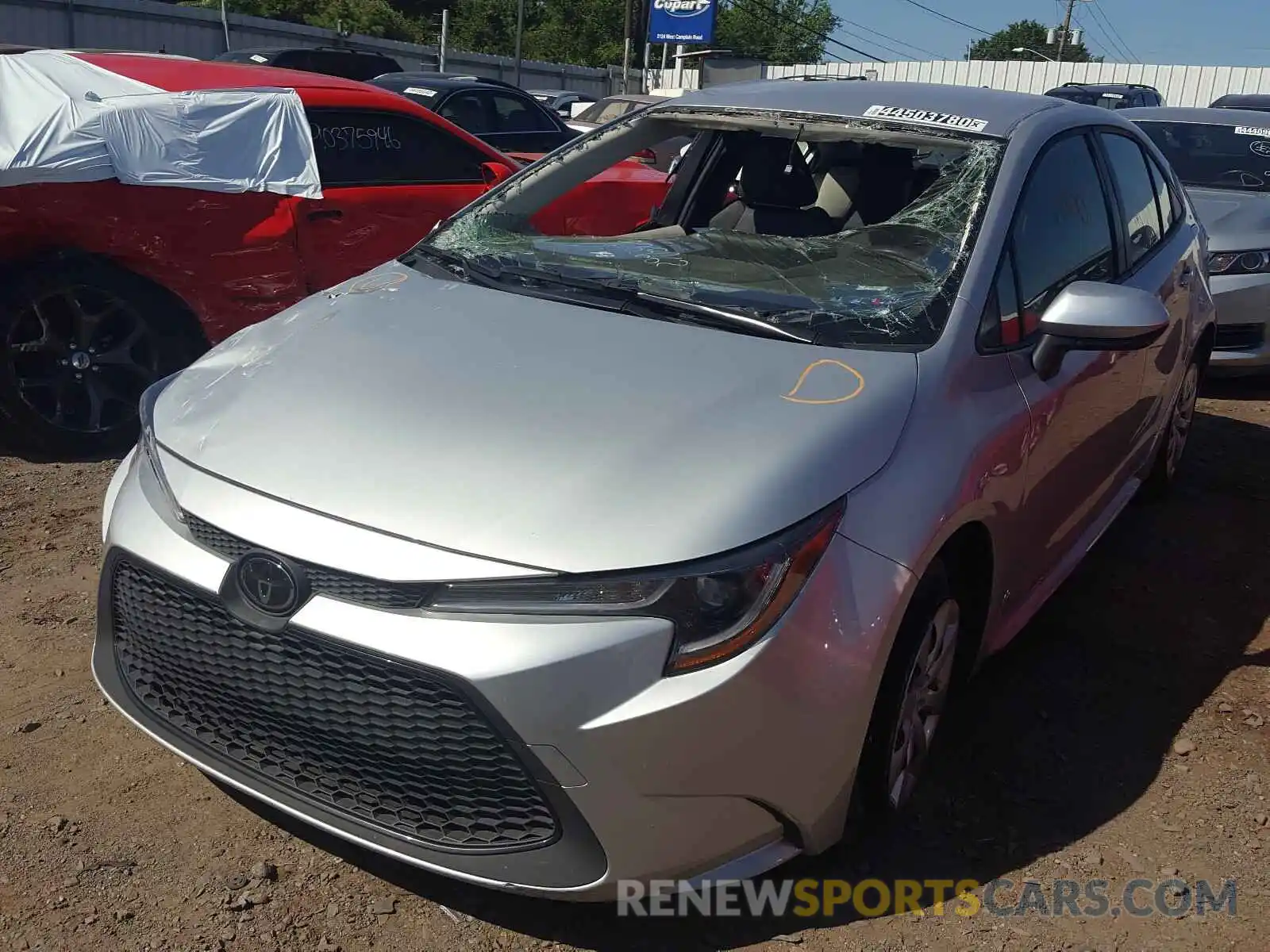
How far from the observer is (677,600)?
2109 mm

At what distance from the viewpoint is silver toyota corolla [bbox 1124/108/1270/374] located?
22.8ft

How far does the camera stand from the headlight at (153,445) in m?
2.43

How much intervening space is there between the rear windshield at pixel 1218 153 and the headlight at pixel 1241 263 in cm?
110

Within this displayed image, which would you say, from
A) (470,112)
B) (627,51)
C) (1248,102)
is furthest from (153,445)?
(627,51)

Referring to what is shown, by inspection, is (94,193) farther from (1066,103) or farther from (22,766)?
(1066,103)

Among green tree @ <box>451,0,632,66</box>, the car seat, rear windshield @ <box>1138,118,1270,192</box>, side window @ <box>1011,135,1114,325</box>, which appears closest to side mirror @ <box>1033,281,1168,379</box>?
side window @ <box>1011,135,1114,325</box>

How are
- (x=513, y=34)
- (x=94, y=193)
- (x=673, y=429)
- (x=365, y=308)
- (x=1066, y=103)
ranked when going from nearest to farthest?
(x=673, y=429), (x=365, y=308), (x=1066, y=103), (x=94, y=193), (x=513, y=34)

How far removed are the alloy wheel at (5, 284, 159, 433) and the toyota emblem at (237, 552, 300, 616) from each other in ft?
9.84

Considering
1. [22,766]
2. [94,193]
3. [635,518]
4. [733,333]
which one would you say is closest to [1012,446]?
[733,333]

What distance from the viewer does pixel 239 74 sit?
558 cm

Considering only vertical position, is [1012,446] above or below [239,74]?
below

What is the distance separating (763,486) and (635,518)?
26cm

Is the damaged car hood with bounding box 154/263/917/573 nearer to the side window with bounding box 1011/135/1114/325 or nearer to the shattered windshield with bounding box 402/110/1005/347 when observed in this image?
the shattered windshield with bounding box 402/110/1005/347

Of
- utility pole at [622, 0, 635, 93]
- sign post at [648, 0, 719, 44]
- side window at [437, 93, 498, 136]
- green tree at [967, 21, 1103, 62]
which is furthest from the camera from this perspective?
green tree at [967, 21, 1103, 62]
